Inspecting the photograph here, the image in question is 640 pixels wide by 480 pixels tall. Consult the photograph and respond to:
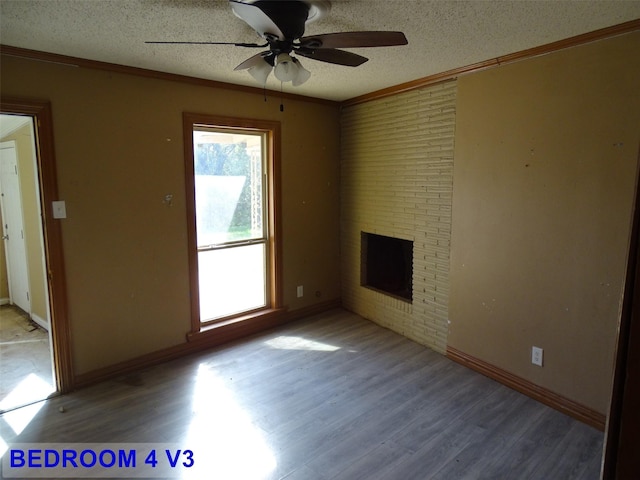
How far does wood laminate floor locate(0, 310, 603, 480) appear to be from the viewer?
205 centimetres

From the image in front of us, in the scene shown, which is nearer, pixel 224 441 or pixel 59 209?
pixel 224 441

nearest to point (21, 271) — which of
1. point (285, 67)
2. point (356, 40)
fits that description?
point (285, 67)

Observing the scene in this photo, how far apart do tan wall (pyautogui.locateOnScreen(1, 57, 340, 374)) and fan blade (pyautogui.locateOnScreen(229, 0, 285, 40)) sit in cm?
158

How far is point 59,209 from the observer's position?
261 centimetres

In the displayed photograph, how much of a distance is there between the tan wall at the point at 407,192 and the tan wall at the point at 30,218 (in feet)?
10.2

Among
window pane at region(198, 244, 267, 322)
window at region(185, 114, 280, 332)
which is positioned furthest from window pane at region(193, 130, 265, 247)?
window pane at region(198, 244, 267, 322)

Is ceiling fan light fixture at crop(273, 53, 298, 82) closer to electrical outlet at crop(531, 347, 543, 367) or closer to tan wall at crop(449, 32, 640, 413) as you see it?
tan wall at crop(449, 32, 640, 413)

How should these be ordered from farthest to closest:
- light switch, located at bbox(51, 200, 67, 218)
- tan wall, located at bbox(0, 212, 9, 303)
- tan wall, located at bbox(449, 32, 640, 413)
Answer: tan wall, located at bbox(0, 212, 9, 303), light switch, located at bbox(51, 200, 67, 218), tan wall, located at bbox(449, 32, 640, 413)

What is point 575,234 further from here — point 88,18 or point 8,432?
point 8,432

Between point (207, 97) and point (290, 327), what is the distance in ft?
7.57

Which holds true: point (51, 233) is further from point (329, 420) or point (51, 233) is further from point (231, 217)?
point (329, 420)

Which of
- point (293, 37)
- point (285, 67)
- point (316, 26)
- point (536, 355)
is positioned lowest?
point (536, 355)

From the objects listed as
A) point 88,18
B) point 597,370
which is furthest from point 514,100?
point 88,18

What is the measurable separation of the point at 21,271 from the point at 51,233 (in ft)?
7.22
